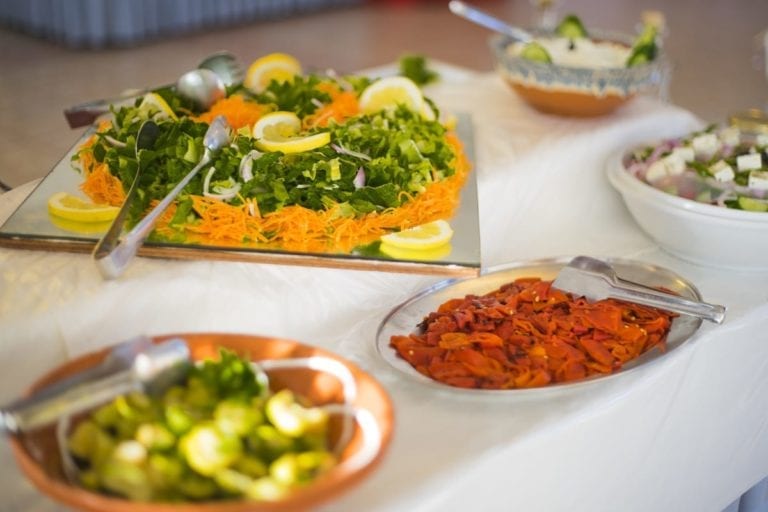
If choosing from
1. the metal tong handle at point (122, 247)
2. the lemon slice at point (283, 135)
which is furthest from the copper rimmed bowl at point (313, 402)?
the lemon slice at point (283, 135)

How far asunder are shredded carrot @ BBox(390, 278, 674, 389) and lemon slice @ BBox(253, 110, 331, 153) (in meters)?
0.33

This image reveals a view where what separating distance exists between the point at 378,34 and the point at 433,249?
145 inches

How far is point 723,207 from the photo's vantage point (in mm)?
1499

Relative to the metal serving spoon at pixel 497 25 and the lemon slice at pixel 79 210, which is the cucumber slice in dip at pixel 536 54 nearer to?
the metal serving spoon at pixel 497 25

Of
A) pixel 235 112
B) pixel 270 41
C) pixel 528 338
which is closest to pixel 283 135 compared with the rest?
pixel 235 112

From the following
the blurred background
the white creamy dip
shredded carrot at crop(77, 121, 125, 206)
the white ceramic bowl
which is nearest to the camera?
shredded carrot at crop(77, 121, 125, 206)

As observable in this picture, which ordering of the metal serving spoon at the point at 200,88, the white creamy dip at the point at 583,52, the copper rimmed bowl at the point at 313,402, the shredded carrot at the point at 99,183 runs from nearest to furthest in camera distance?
1. the copper rimmed bowl at the point at 313,402
2. the shredded carrot at the point at 99,183
3. the metal serving spoon at the point at 200,88
4. the white creamy dip at the point at 583,52

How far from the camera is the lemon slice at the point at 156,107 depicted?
59.7 inches

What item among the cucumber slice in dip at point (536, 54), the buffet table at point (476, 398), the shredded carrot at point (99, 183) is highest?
the cucumber slice in dip at point (536, 54)

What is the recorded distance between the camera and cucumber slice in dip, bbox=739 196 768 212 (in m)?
1.49

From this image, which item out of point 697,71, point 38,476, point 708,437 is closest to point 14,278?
point 38,476

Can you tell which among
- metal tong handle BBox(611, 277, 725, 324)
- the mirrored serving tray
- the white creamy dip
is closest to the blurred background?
the white creamy dip

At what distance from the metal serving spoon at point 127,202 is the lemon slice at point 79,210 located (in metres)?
0.04

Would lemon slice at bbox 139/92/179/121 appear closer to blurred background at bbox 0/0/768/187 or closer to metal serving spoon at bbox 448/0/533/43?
metal serving spoon at bbox 448/0/533/43
